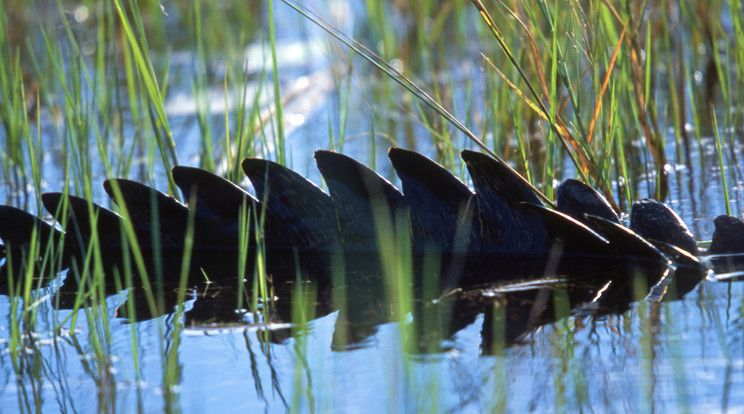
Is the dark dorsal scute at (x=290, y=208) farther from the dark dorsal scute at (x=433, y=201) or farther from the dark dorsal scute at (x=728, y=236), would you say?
the dark dorsal scute at (x=728, y=236)

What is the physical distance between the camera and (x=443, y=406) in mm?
921

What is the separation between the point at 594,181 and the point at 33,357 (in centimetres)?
107

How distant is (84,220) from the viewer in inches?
62.2

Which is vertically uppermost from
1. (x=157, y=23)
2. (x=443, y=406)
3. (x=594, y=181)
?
(x=157, y=23)

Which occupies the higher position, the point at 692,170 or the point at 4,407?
the point at 692,170

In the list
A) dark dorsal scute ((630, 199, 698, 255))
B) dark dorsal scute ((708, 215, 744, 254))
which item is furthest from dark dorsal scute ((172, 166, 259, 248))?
dark dorsal scute ((708, 215, 744, 254))

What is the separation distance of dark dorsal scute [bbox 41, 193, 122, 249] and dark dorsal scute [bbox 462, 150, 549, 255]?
66 cm

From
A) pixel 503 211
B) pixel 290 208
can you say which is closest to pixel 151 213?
pixel 290 208

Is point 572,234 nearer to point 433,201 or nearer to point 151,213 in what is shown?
point 433,201

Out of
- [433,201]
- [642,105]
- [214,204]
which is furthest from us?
[642,105]

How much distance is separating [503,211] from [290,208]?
0.37m

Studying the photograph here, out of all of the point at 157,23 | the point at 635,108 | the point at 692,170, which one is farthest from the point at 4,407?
the point at 157,23

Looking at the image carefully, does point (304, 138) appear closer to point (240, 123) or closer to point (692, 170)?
point (240, 123)

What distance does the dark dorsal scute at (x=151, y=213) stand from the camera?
153 centimetres
